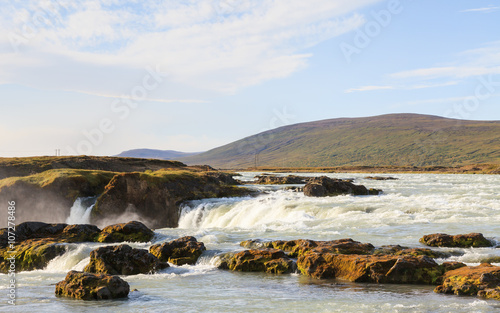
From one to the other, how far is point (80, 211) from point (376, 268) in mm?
32822

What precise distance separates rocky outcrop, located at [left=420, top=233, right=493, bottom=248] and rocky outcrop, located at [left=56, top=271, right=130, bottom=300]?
15444 millimetres

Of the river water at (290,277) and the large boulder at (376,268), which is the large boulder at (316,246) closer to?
the large boulder at (376,268)

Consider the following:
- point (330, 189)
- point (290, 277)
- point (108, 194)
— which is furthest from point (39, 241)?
point (330, 189)

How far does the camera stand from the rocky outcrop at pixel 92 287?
16781 millimetres

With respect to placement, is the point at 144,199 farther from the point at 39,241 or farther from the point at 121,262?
the point at 121,262

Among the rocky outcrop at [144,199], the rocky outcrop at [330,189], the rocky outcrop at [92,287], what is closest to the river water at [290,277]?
the rocky outcrop at [92,287]

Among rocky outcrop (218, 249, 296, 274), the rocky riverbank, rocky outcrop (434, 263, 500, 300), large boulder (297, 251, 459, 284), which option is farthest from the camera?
the rocky riverbank

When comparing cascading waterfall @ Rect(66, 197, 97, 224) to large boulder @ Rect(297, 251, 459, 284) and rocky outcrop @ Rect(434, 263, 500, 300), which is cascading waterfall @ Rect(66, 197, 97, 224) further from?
rocky outcrop @ Rect(434, 263, 500, 300)

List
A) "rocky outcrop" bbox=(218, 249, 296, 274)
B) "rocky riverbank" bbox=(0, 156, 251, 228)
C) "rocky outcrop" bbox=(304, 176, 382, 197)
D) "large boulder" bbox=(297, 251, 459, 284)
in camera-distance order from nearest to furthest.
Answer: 1. "large boulder" bbox=(297, 251, 459, 284)
2. "rocky outcrop" bbox=(218, 249, 296, 274)
3. "rocky riverbank" bbox=(0, 156, 251, 228)
4. "rocky outcrop" bbox=(304, 176, 382, 197)

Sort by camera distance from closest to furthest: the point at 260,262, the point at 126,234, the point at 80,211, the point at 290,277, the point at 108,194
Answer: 1. the point at 290,277
2. the point at 260,262
3. the point at 126,234
4. the point at 108,194
5. the point at 80,211

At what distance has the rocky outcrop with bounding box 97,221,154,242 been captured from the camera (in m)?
29.3

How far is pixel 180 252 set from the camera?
23.9 meters

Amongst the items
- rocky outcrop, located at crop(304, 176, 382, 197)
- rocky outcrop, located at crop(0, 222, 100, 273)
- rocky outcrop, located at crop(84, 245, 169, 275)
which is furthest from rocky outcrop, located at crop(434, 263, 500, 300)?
rocky outcrop, located at crop(304, 176, 382, 197)

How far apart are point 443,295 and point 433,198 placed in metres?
30.4
